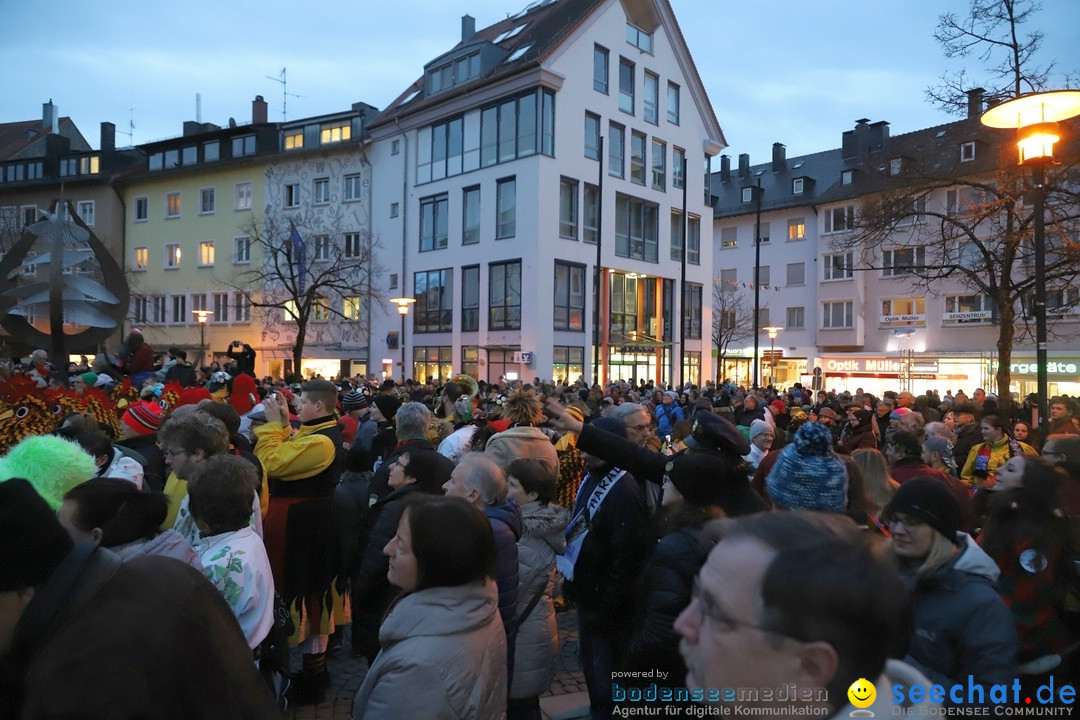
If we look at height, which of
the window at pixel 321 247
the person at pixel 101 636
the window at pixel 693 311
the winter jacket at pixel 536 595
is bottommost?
the winter jacket at pixel 536 595

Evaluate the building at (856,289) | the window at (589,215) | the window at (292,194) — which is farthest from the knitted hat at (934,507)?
the window at (292,194)

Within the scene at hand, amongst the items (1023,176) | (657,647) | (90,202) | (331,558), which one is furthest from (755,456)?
(90,202)

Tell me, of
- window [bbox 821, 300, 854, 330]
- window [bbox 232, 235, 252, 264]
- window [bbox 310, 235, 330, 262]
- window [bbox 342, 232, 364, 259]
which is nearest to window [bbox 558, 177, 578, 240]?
window [bbox 342, 232, 364, 259]

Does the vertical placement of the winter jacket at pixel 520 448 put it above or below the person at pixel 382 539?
above

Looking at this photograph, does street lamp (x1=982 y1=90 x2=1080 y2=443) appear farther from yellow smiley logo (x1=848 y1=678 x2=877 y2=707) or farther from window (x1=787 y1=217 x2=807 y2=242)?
window (x1=787 y1=217 x2=807 y2=242)

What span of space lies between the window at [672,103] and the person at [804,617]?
117 ft

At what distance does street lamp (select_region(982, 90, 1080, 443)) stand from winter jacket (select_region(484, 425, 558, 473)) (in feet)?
21.8

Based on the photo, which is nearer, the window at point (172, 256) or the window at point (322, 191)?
the window at point (322, 191)

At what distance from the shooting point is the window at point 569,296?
29.9m

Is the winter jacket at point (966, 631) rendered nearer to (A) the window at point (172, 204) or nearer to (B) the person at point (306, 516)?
(B) the person at point (306, 516)

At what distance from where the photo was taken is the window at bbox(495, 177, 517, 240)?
29.8m

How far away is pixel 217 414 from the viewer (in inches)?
193

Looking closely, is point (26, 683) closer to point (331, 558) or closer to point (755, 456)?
point (331, 558)

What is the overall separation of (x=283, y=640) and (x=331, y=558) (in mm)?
1517
